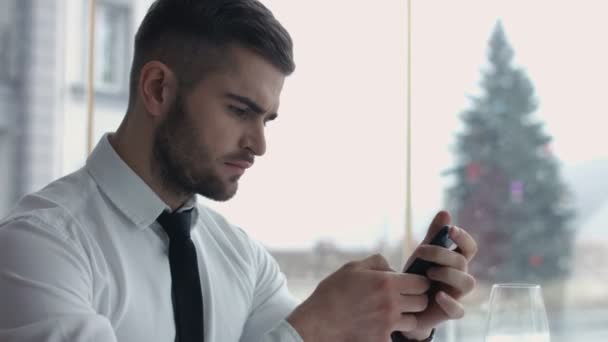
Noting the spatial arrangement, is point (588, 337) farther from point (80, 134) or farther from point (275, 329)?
point (80, 134)

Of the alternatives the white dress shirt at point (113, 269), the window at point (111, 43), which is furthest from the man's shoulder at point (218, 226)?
the window at point (111, 43)

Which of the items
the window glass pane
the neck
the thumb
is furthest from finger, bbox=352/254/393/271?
the window glass pane

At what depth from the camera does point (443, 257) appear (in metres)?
1.10

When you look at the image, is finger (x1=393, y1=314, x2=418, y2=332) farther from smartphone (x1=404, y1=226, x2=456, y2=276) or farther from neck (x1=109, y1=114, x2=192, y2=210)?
neck (x1=109, y1=114, x2=192, y2=210)

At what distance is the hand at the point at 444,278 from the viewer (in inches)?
43.4

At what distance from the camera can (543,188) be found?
205 cm

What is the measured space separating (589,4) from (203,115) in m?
1.26

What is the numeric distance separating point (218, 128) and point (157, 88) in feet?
0.43

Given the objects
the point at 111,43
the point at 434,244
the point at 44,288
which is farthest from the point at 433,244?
the point at 111,43

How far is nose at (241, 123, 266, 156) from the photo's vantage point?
121 centimetres

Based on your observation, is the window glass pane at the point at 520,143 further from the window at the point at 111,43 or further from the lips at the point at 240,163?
the window at the point at 111,43

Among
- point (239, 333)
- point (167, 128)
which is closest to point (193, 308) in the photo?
point (239, 333)

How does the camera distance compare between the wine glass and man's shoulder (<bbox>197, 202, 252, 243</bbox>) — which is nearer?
the wine glass

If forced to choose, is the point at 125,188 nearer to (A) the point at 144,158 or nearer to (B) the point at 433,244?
(A) the point at 144,158
